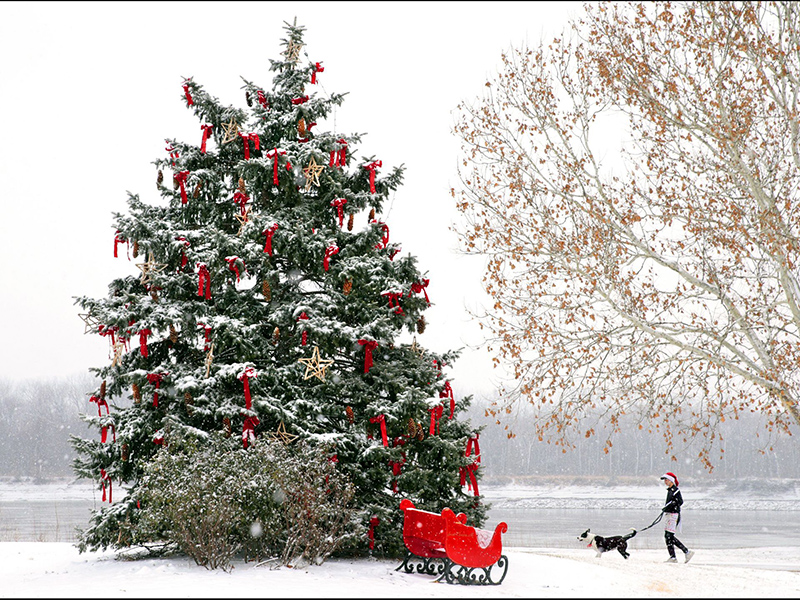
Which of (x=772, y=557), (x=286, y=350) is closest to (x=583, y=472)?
(x=772, y=557)

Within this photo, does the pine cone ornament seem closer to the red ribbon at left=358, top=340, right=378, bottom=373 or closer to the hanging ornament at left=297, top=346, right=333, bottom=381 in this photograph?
the red ribbon at left=358, top=340, right=378, bottom=373

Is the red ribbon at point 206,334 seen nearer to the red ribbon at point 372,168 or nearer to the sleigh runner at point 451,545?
the red ribbon at point 372,168

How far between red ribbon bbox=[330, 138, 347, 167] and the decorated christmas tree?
0.03 metres

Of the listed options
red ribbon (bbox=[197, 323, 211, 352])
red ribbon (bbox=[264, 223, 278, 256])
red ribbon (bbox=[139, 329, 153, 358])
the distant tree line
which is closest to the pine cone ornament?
red ribbon (bbox=[264, 223, 278, 256])

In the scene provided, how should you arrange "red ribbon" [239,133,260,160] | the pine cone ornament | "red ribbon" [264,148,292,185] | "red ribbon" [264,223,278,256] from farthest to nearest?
the pine cone ornament → "red ribbon" [239,133,260,160] → "red ribbon" [264,148,292,185] → "red ribbon" [264,223,278,256]

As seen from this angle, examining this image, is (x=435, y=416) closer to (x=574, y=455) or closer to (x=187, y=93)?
(x=187, y=93)

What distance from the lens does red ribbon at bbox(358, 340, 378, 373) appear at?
9906mm

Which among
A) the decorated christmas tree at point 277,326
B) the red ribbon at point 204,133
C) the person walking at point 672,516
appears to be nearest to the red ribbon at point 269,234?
the decorated christmas tree at point 277,326

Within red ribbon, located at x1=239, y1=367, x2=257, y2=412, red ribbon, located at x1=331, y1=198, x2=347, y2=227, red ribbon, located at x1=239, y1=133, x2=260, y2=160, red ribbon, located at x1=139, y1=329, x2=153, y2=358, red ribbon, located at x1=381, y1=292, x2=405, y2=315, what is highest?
red ribbon, located at x1=239, y1=133, x2=260, y2=160

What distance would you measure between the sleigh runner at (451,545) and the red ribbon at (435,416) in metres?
1.29

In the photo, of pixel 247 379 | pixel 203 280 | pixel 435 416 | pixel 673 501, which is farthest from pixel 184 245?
pixel 673 501

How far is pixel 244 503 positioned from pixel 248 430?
1179 mm

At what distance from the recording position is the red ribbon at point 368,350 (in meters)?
9.91

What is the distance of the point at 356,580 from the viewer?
314 inches
